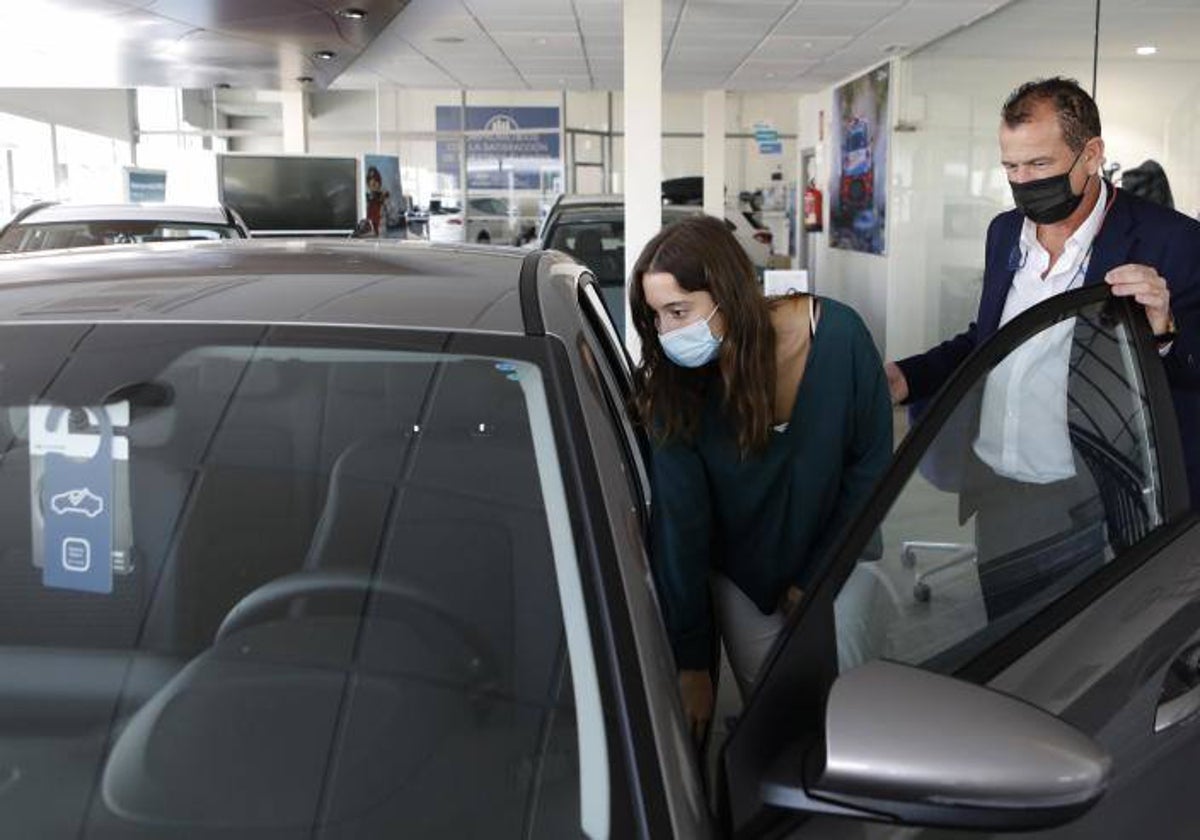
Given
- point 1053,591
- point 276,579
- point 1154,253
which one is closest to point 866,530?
point 1053,591

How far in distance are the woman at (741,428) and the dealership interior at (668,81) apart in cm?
493

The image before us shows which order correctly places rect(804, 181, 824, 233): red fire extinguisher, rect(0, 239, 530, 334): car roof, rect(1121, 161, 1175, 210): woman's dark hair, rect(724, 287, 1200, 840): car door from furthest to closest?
rect(804, 181, 824, 233): red fire extinguisher → rect(1121, 161, 1175, 210): woman's dark hair → rect(0, 239, 530, 334): car roof → rect(724, 287, 1200, 840): car door

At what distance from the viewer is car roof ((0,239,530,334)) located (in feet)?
4.65

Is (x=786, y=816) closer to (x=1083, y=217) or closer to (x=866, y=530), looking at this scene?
(x=866, y=530)

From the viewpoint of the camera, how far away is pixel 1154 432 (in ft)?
5.48

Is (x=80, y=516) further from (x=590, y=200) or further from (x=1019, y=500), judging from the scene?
(x=590, y=200)

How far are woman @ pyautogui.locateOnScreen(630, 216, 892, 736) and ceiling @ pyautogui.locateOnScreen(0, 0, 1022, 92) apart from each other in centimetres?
745

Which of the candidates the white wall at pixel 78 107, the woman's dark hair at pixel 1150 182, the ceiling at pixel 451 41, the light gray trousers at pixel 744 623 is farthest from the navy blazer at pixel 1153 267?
the white wall at pixel 78 107

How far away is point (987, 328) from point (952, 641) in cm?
107

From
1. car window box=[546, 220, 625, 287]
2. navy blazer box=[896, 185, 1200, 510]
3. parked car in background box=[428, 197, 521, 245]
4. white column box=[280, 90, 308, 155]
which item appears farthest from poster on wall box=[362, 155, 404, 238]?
navy blazer box=[896, 185, 1200, 510]

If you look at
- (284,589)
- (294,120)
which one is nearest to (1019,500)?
(284,589)

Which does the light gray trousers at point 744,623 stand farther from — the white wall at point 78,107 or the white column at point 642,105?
the white wall at point 78,107

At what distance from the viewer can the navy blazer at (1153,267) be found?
76.5 inches

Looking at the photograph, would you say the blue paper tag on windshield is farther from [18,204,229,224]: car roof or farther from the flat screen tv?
the flat screen tv
